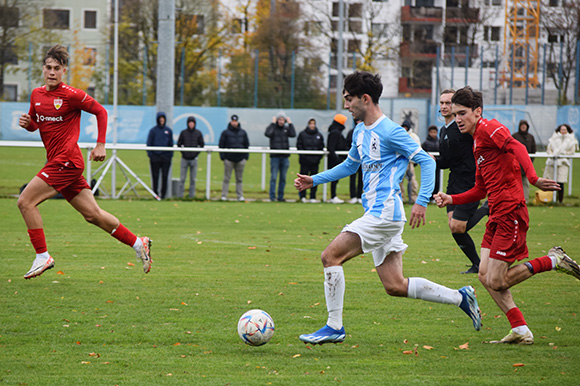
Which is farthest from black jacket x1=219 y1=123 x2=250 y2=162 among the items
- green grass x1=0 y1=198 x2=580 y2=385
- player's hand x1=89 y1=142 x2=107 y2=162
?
player's hand x1=89 y1=142 x2=107 y2=162

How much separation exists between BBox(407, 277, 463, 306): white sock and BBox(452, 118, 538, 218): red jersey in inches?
27.9

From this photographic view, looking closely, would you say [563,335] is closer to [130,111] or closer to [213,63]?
[130,111]

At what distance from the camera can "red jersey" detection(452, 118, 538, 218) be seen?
225 inches

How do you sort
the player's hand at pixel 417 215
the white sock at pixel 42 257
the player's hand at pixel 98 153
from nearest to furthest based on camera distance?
the player's hand at pixel 417 215 < the player's hand at pixel 98 153 < the white sock at pixel 42 257

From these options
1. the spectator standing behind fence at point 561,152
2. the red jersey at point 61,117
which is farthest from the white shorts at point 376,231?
the spectator standing behind fence at point 561,152

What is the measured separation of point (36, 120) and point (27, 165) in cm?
2260

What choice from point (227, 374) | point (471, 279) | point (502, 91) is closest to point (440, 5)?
point (502, 91)

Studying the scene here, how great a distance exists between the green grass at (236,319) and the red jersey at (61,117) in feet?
4.67

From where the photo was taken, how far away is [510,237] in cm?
568

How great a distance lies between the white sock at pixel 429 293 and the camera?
570cm

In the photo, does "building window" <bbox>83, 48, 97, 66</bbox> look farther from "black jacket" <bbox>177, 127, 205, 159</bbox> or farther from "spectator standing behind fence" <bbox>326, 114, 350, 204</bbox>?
"spectator standing behind fence" <bbox>326, 114, 350, 204</bbox>

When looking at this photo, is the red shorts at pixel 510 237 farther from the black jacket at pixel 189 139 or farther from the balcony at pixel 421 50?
the balcony at pixel 421 50

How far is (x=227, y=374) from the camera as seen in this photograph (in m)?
4.81

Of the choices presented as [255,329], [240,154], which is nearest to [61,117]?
[255,329]
